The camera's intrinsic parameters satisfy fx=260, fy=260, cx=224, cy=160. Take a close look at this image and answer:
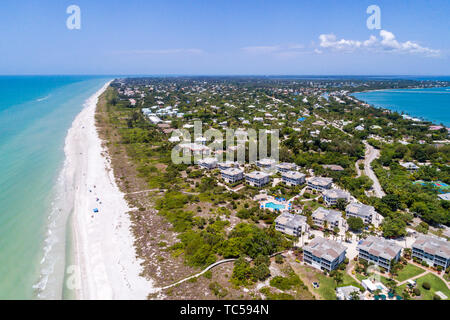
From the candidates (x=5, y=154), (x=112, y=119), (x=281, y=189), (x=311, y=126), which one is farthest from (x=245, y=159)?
(x=112, y=119)

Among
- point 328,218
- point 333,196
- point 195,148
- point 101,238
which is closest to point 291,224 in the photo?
point 328,218

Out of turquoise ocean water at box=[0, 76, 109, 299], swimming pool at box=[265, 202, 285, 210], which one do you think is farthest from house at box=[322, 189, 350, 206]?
turquoise ocean water at box=[0, 76, 109, 299]

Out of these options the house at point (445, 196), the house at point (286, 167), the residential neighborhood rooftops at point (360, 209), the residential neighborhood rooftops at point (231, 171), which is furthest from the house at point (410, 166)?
the residential neighborhood rooftops at point (231, 171)

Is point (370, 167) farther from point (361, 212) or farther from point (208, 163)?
point (208, 163)

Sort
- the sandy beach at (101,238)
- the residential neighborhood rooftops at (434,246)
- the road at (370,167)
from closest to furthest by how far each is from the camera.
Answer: the sandy beach at (101,238) → the residential neighborhood rooftops at (434,246) → the road at (370,167)

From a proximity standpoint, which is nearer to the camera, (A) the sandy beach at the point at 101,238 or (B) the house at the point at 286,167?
(A) the sandy beach at the point at 101,238

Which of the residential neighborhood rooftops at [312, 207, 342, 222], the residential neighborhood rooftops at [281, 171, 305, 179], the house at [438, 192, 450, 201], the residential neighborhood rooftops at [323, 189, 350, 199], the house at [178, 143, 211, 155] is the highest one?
the house at [178, 143, 211, 155]

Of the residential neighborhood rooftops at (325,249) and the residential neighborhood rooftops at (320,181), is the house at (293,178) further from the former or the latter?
the residential neighborhood rooftops at (325,249)

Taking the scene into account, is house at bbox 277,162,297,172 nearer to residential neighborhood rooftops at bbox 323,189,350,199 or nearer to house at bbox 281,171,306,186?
house at bbox 281,171,306,186
